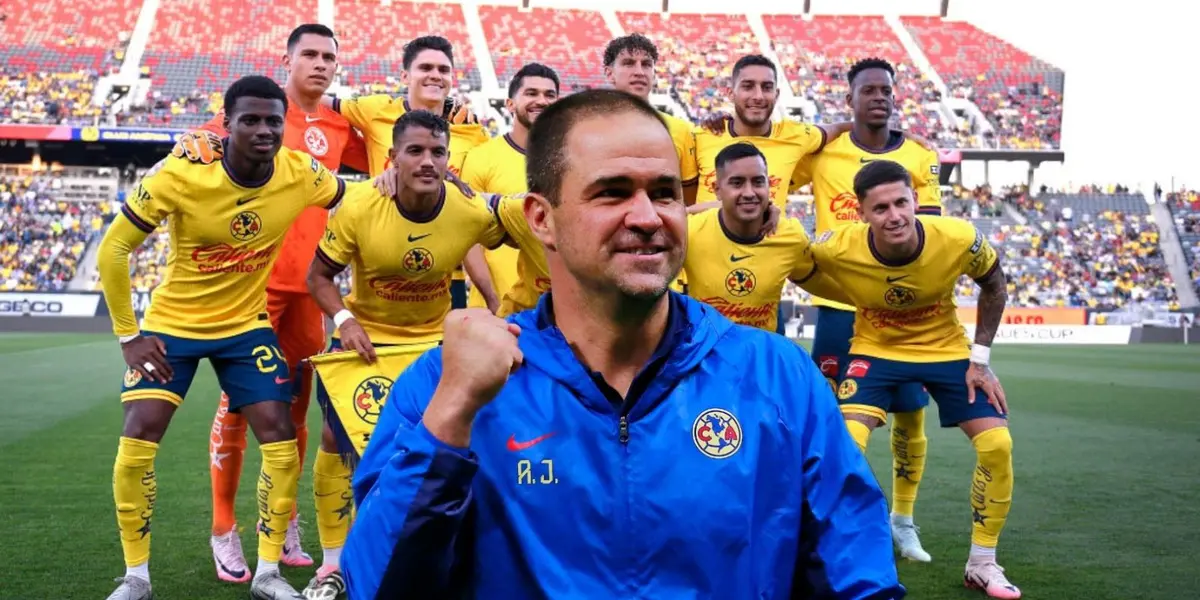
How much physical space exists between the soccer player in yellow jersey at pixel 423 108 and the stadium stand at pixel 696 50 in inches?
1414

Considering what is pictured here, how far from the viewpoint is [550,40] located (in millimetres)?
47344

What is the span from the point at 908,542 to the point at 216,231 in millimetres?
4032

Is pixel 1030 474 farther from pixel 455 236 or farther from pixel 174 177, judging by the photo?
pixel 174 177

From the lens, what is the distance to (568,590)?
1930mm

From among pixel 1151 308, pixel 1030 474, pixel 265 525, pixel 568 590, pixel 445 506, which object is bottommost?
pixel 1151 308

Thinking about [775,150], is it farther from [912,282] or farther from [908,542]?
[908,542]

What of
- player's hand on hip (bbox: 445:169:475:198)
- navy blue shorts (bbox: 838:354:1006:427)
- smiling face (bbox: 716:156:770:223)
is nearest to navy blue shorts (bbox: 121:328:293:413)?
player's hand on hip (bbox: 445:169:475:198)

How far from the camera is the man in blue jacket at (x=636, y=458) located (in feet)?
6.31

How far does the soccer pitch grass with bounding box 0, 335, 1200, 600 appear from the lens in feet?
17.1

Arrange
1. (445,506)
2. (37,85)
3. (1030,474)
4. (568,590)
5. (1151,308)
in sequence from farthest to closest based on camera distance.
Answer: (37,85), (1151,308), (1030,474), (568,590), (445,506)

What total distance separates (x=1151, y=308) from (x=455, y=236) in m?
33.6

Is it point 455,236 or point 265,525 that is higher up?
point 455,236

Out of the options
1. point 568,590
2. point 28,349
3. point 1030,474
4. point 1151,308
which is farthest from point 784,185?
point 1151,308

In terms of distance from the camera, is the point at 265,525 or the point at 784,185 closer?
the point at 265,525
